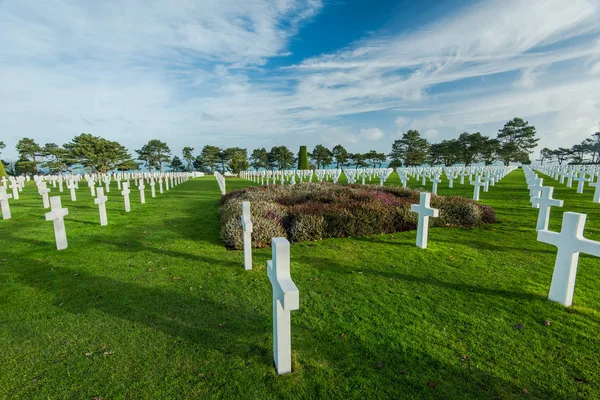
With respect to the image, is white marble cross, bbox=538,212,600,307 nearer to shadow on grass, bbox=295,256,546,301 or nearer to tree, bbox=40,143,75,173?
shadow on grass, bbox=295,256,546,301

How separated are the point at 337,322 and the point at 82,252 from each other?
17.9ft

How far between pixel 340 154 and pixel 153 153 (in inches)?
1604

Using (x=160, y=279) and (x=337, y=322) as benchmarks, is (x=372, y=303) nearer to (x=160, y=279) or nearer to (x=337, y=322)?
(x=337, y=322)

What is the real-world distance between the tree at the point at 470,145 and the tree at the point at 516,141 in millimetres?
4491

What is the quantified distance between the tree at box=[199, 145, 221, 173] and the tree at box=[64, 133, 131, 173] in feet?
56.5

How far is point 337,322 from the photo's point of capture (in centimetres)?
326

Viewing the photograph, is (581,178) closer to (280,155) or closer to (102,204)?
(102,204)

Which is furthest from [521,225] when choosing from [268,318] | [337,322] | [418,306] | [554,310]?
[268,318]

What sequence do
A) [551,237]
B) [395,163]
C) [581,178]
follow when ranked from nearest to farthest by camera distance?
1. [551,237]
2. [581,178]
3. [395,163]

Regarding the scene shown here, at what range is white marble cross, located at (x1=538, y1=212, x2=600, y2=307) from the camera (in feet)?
10.9

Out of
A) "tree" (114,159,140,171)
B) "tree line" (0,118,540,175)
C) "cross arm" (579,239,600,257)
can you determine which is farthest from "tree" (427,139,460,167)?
"cross arm" (579,239,600,257)

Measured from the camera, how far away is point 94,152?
1746 inches

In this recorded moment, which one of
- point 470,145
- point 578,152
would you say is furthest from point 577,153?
point 470,145

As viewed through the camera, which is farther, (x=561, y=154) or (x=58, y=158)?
(x=561, y=154)
